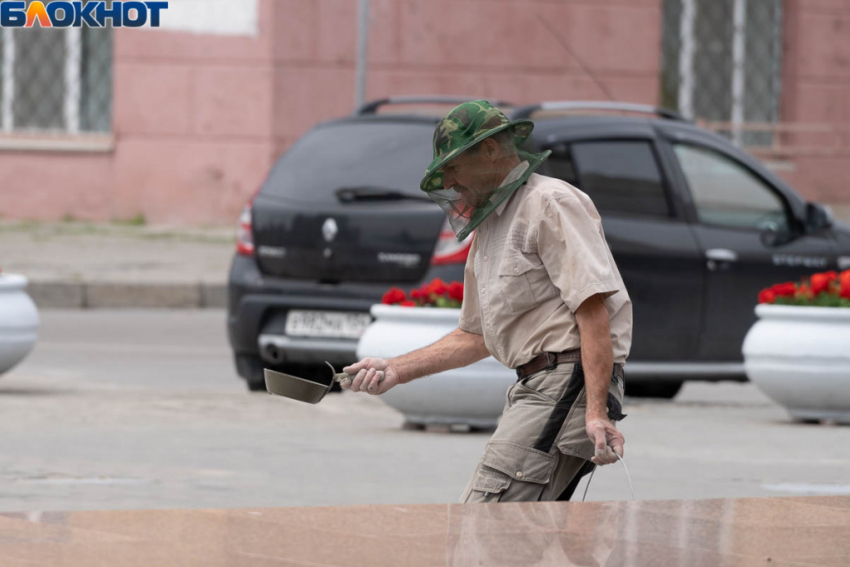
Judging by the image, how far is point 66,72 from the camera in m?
22.1

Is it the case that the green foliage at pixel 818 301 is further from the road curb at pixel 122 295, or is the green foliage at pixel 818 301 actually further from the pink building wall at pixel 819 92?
the pink building wall at pixel 819 92

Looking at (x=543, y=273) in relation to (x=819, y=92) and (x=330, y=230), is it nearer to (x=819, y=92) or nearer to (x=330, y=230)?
(x=330, y=230)

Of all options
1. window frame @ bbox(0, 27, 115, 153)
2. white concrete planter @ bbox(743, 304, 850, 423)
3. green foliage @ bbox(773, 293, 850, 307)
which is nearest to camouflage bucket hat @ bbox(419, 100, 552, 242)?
white concrete planter @ bbox(743, 304, 850, 423)

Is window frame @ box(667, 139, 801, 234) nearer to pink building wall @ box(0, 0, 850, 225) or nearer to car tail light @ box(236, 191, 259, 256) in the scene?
car tail light @ box(236, 191, 259, 256)

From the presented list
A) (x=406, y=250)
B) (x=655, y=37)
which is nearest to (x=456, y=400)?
(x=406, y=250)

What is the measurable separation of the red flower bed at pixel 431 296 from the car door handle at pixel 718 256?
173 cm

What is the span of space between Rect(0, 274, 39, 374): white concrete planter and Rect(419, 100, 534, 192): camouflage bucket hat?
19.2ft

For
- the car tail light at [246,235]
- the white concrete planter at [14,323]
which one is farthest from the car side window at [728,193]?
the white concrete planter at [14,323]

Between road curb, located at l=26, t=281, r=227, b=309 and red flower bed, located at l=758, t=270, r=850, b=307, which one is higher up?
red flower bed, located at l=758, t=270, r=850, b=307

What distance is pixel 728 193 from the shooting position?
33.3 ft

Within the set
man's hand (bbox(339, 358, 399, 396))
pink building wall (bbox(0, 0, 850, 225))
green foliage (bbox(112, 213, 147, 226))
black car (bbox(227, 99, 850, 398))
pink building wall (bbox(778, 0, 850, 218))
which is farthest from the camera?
pink building wall (bbox(778, 0, 850, 218))

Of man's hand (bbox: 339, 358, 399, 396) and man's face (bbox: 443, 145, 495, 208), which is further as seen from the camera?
man's hand (bbox: 339, 358, 399, 396)

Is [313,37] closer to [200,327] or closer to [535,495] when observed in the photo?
[200,327]

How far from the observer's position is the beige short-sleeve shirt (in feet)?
14.0
